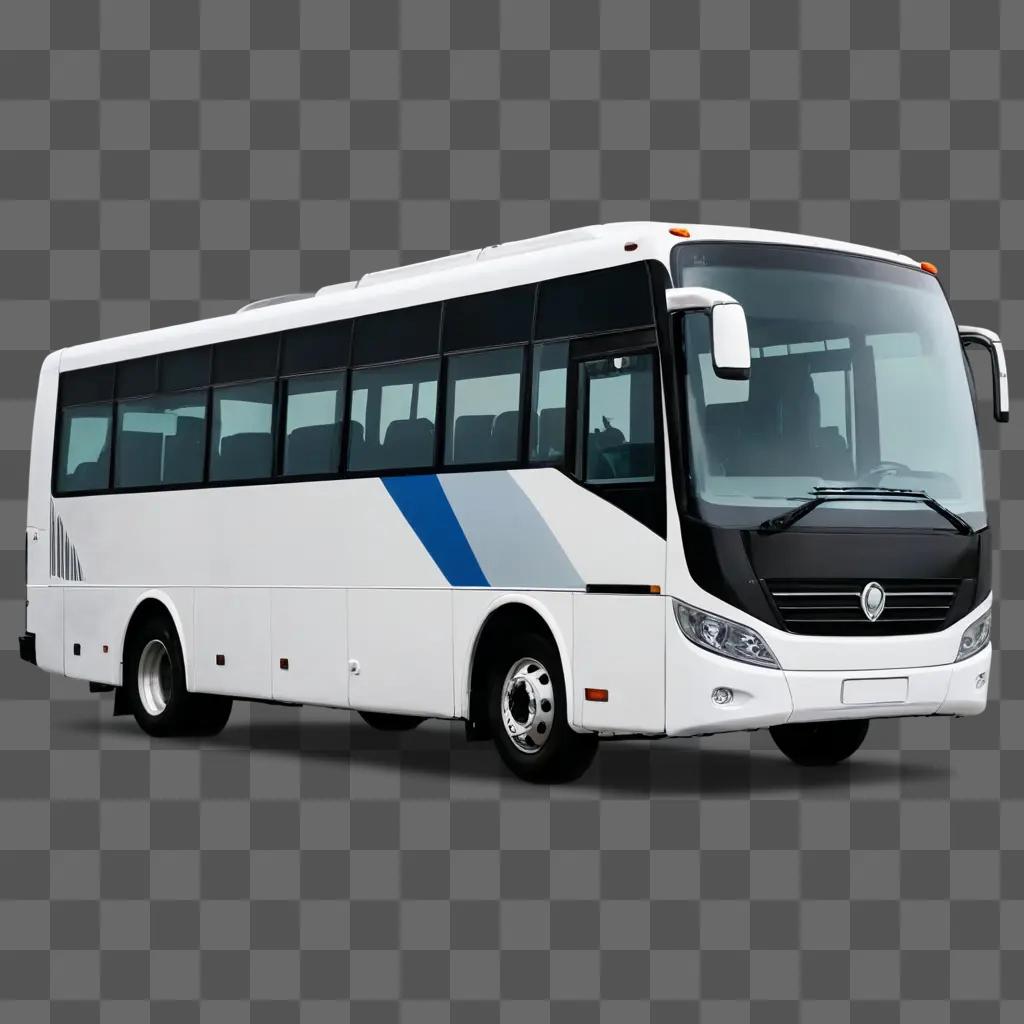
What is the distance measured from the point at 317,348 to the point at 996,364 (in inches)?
226

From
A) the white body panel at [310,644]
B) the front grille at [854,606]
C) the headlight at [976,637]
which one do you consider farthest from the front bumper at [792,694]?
the white body panel at [310,644]

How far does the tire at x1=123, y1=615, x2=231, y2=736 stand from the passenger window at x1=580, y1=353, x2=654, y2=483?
6551mm

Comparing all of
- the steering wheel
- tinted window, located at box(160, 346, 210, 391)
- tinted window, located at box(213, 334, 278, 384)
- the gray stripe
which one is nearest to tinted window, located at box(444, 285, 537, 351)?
the gray stripe

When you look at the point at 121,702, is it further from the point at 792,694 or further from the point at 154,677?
the point at 792,694

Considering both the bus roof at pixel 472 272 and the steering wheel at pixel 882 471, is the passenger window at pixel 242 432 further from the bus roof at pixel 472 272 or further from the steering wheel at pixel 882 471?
the steering wheel at pixel 882 471

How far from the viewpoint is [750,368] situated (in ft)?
47.3

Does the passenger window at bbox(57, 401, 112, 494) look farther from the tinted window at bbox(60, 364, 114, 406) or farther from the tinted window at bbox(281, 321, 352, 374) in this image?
the tinted window at bbox(281, 321, 352, 374)

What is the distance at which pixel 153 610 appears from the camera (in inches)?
816

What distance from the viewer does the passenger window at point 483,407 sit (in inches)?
621

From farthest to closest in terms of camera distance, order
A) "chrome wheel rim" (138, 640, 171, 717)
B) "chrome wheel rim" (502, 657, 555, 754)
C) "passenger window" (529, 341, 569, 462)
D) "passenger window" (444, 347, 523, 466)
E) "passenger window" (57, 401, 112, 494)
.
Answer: "passenger window" (57, 401, 112, 494), "chrome wheel rim" (138, 640, 171, 717), "passenger window" (444, 347, 523, 466), "chrome wheel rim" (502, 657, 555, 754), "passenger window" (529, 341, 569, 462)

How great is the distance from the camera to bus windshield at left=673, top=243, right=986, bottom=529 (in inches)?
567

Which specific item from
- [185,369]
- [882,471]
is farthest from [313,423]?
[882,471]

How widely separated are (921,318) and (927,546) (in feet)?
5.94

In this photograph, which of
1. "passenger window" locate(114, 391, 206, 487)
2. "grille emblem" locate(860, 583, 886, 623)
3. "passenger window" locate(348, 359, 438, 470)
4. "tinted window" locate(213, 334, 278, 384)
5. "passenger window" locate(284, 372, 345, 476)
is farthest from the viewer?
"passenger window" locate(114, 391, 206, 487)
